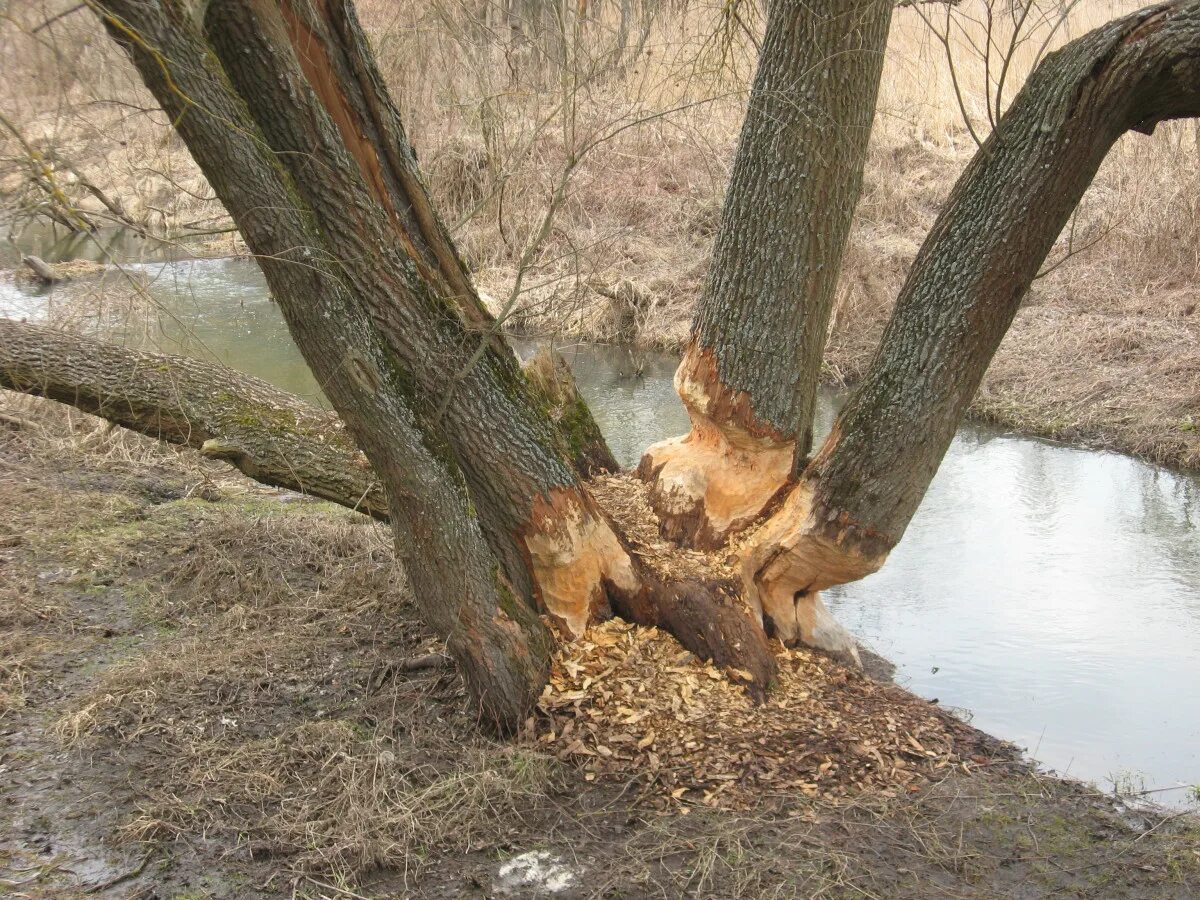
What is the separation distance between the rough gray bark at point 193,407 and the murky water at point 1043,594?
264mm

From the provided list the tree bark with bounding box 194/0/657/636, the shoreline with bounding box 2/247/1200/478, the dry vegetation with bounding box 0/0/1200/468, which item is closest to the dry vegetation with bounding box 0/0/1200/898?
the tree bark with bounding box 194/0/657/636

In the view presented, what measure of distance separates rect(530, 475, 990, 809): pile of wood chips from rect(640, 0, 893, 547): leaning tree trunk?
0.42 m

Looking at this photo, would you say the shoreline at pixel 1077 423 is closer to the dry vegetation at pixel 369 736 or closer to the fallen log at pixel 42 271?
the dry vegetation at pixel 369 736

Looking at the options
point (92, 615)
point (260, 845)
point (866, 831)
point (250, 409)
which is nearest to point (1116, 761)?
point (866, 831)

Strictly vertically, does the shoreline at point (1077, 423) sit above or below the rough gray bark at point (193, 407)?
below

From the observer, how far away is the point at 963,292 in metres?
4.14

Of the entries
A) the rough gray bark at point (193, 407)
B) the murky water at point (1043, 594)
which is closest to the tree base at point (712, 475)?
the rough gray bark at point (193, 407)

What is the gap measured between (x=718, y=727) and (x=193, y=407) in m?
3.04

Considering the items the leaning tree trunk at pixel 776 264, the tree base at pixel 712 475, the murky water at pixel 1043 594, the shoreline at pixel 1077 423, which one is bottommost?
the murky water at pixel 1043 594

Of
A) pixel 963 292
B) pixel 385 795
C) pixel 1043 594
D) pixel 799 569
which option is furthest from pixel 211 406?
pixel 1043 594

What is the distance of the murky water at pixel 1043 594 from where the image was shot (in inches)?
223

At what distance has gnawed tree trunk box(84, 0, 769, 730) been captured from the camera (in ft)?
11.0

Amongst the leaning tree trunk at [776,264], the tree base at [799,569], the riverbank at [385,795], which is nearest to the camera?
the riverbank at [385,795]

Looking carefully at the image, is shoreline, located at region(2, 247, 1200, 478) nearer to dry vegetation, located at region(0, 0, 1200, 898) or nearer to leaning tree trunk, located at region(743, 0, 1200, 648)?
dry vegetation, located at region(0, 0, 1200, 898)
